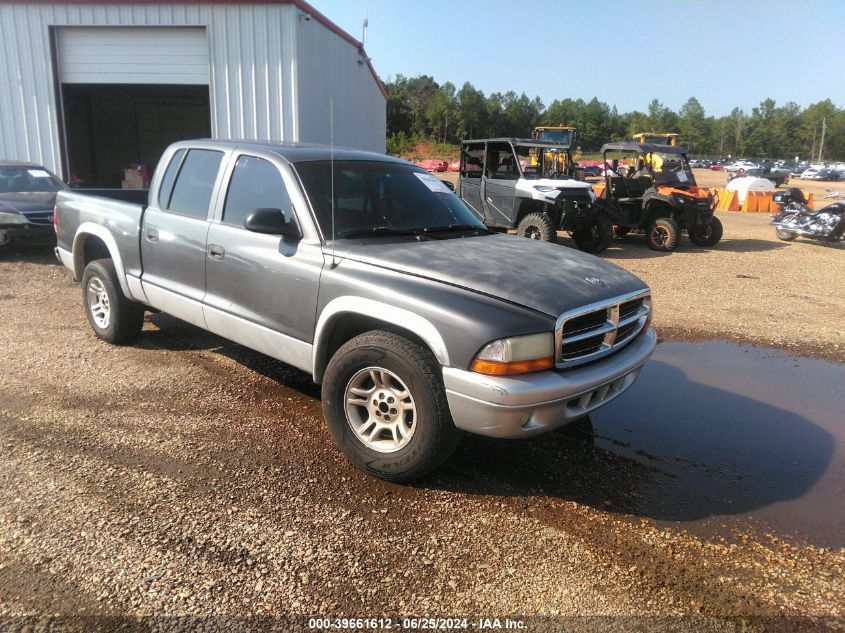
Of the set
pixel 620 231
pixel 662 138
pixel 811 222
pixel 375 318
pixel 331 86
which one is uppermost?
pixel 331 86

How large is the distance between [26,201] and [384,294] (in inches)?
357

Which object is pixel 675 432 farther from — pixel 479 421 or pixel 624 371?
pixel 479 421

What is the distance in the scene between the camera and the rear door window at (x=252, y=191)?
159 inches

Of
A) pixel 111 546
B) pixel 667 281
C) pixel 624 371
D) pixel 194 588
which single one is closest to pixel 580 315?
pixel 624 371

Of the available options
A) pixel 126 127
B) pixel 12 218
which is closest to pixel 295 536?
pixel 12 218

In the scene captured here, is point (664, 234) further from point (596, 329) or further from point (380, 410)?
point (380, 410)

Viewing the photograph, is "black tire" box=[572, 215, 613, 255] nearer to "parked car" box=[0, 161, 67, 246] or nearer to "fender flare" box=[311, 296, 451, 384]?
"parked car" box=[0, 161, 67, 246]

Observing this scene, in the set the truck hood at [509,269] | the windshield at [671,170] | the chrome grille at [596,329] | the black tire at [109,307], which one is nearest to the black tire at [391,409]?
the truck hood at [509,269]

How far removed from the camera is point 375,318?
11.0ft

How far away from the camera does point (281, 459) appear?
3.70 meters

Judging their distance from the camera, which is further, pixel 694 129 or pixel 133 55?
pixel 694 129

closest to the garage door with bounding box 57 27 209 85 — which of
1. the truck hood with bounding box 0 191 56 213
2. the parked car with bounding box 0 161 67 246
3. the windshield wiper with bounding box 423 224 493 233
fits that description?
the parked car with bounding box 0 161 67 246

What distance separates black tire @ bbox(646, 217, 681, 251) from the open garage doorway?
15.9 m

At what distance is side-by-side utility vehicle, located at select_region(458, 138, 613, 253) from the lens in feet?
37.6
